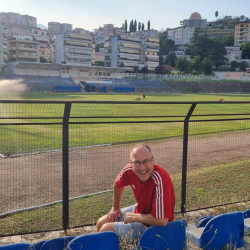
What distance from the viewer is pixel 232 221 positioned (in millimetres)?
3436

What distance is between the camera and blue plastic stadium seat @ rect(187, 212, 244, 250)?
336 cm

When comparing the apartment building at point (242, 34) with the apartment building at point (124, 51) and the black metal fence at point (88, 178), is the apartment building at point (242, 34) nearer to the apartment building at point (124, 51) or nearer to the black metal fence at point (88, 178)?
the apartment building at point (124, 51)

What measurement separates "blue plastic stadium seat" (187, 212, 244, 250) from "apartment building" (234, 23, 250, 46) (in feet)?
547

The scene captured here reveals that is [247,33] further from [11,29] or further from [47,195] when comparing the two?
[47,195]

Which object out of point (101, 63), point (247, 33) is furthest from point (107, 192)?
point (247, 33)

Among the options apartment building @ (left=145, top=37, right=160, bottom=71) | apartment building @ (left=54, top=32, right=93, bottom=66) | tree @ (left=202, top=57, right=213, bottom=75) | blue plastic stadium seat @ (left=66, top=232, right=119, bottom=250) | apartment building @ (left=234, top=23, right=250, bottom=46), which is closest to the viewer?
blue plastic stadium seat @ (left=66, top=232, right=119, bottom=250)

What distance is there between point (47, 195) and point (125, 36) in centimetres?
12579

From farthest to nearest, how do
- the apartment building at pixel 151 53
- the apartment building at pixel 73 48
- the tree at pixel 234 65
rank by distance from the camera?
the apartment building at pixel 151 53 < the tree at pixel 234 65 < the apartment building at pixel 73 48

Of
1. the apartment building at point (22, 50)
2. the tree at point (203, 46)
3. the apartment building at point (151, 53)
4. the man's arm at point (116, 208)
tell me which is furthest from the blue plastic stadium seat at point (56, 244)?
the tree at point (203, 46)

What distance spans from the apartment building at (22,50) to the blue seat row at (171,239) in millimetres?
104859

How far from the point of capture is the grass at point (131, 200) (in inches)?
196

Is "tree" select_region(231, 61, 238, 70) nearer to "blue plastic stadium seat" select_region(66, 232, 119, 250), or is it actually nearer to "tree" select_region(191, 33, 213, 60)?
"tree" select_region(191, 33, 213, 60)

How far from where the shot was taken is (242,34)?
159 metres

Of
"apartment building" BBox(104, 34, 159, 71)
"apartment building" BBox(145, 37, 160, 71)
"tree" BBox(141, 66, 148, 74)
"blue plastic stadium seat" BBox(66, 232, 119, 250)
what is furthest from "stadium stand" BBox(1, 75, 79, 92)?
"blue plastic stadium seat" BBox(66, 232, 119, 250)
